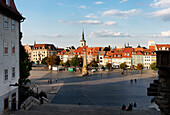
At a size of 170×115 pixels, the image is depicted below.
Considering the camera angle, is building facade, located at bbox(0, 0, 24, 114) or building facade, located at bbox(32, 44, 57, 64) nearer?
building facade, located at bbox(0, 0, 24, 114)

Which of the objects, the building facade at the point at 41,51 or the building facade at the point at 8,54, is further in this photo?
the building facade at the point at 41,51

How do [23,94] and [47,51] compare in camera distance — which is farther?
[47,51]

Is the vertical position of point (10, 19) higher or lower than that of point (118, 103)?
higher

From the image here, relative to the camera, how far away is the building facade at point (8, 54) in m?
16.5

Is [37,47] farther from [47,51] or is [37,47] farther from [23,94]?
[23,94]

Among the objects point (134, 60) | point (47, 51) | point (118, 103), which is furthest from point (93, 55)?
point (118, 103)

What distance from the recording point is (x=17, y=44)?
20.4m

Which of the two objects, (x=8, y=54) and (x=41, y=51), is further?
(x=41, y=51)

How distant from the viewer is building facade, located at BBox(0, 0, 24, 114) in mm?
16547

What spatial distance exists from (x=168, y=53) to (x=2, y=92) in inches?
551

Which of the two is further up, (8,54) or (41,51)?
(41,51)

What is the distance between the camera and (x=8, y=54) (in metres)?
18.0

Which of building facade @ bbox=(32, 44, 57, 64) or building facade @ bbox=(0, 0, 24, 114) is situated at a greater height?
building facade @ bbox=(32, 44, 57, 64)

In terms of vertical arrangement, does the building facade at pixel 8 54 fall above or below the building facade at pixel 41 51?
below
